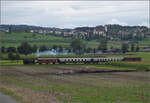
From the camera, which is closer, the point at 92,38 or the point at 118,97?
the point at 118,97

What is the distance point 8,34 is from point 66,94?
163527 millimetres

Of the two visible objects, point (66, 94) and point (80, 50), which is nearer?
point (66, 94)

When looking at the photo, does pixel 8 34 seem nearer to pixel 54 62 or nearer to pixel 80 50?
pixel 80 50

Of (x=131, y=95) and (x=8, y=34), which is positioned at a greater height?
(x=8, y=34)

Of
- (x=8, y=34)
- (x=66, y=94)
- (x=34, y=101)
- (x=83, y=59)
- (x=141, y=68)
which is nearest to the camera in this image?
(x=34, y=101)

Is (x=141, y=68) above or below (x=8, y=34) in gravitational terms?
below

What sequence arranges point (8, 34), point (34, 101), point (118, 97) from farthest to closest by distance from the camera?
point (8, 34) < point (118, 97) < point (34, 101)

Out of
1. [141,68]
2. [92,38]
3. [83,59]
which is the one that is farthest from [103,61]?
[92,38]

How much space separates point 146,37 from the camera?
189750 mm

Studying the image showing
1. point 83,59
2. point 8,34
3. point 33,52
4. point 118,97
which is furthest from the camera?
point 8,34

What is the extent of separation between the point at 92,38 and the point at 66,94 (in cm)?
15845

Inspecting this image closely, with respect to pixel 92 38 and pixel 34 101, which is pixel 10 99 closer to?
pixel 34 101

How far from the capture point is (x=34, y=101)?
25766mm

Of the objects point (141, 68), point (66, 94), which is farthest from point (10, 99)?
point (141, 68)
